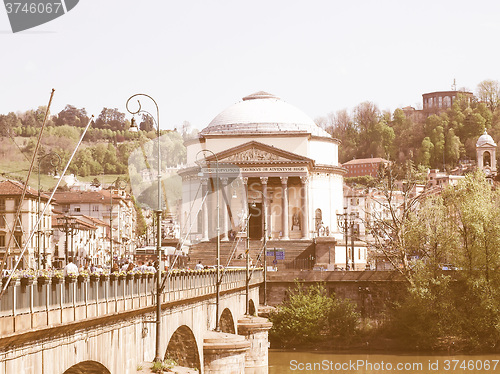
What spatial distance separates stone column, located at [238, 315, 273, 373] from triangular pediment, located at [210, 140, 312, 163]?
5033 cm

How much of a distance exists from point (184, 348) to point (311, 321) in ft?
122

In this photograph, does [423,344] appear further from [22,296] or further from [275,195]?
[22,296]

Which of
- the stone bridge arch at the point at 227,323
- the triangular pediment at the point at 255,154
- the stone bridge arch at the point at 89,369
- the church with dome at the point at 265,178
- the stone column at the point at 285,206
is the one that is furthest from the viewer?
the stone column at the point at 285,206

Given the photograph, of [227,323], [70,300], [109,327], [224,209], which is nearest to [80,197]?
[224,209]

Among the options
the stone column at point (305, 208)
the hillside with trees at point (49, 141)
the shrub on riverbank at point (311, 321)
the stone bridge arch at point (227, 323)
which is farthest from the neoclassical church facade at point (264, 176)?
the stone bridge arch at point (227, 323)

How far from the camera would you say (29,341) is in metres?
21.4

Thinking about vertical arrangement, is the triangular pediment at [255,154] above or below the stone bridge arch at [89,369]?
above

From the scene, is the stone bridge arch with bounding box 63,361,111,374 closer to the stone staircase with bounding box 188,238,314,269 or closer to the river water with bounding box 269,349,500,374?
the river water with bounding box 269,349,500,374

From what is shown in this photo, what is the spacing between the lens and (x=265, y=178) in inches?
4722

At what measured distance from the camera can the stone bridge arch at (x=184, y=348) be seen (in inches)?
1806

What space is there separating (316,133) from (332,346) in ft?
190

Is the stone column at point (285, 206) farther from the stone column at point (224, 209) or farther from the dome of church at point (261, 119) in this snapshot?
the dome of church at point (261, 119)

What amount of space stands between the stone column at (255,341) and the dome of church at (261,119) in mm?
60051

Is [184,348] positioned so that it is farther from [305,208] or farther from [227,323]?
[305,208]
